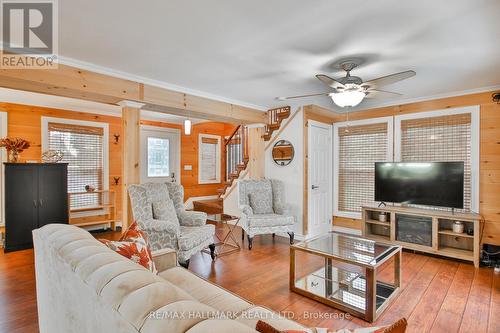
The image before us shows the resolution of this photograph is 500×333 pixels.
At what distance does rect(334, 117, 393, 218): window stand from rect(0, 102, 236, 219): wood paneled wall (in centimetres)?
330

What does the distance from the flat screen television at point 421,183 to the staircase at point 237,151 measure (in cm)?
192

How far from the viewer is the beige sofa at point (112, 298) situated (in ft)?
2.30

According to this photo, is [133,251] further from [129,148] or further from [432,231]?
[432,231]

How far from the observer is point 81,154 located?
4.95 metres

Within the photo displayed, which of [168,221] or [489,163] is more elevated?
[489,163]

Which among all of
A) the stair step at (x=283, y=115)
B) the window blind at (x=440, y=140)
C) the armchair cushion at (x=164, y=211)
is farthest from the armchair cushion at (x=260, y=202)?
the window blind at (x=440, y=140)

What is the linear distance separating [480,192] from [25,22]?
5.47 metres

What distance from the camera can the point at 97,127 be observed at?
5.11 metres

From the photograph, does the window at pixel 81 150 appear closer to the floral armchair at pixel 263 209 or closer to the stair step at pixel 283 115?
the floral armchair at pixel 263 209

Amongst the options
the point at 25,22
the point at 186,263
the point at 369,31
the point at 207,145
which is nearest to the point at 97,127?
the point at 207,145

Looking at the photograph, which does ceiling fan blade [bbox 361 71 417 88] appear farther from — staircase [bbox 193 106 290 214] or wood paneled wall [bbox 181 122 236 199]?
wood paneled wall [bbox 181 122 236 199]

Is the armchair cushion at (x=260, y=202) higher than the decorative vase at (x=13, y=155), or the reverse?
the decorative vase at (x=13, y=155)

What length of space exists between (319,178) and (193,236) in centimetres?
278

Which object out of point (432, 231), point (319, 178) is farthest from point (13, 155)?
point (432, 231)
